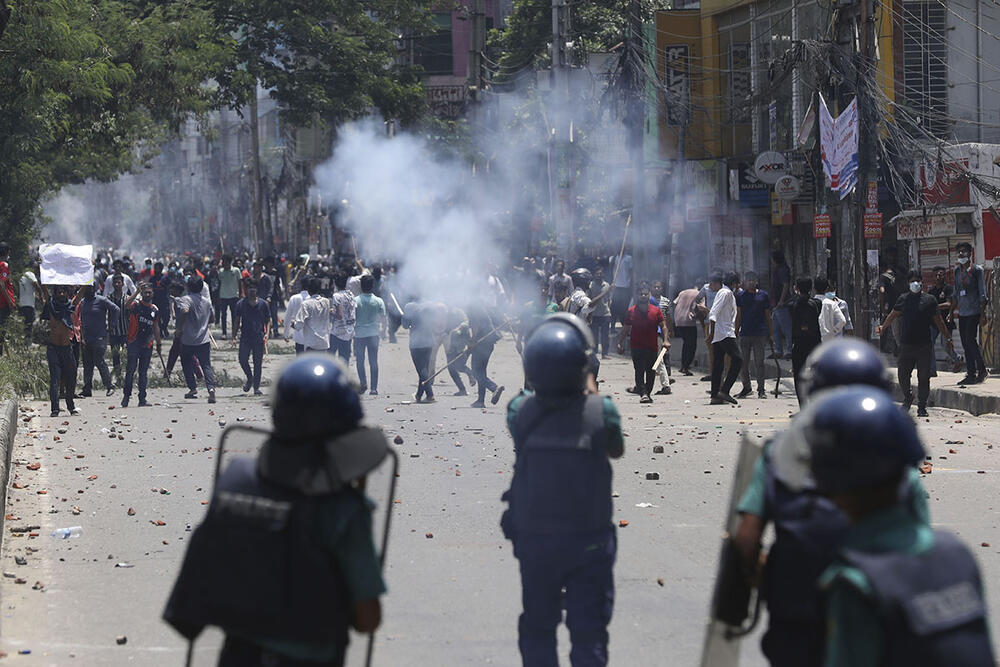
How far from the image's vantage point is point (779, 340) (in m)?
22.0

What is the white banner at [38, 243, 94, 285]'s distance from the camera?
19.0 metres

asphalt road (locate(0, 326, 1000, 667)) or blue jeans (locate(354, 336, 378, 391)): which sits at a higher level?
blue jeans (locate(354, 336, 378, 391))

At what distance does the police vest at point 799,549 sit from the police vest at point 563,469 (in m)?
1.14

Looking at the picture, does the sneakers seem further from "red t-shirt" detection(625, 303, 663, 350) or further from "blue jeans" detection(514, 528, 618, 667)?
"blue jeans" detection(514, 528, 618, 667)

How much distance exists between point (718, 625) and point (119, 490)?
26.2ft

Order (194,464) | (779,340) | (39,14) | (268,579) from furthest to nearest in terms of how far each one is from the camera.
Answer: (779,340), (39,14), (194,464), (268,579)

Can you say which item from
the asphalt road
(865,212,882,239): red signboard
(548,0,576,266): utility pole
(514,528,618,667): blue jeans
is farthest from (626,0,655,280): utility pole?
(514,528,618,667): blue jeans

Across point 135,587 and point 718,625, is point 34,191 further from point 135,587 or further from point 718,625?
point 718,625

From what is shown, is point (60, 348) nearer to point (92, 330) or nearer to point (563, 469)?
point (92, 330)

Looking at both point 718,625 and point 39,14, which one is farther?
point 39,14

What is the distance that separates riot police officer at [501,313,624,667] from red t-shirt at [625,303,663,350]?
12.4 meters

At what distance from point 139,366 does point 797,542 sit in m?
14.4

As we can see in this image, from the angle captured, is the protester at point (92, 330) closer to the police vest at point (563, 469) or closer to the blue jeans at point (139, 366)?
the blue jeans at point (139, 366)

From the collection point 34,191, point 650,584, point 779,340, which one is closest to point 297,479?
point 650,584
